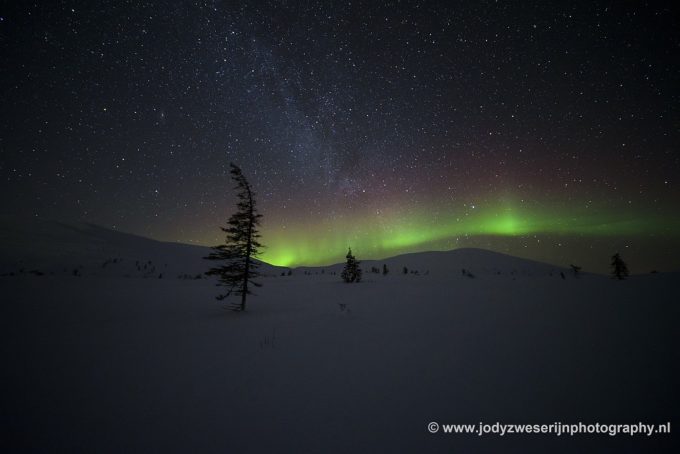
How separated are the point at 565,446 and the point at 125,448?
5648 mm

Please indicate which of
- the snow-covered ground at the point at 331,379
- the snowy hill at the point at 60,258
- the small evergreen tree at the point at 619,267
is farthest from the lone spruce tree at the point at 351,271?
the small evergreen tree at the point at 619,267

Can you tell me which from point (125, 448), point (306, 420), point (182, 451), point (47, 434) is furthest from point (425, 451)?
point (47, 434)

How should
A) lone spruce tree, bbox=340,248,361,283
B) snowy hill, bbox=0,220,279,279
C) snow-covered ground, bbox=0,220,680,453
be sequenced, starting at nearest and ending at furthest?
snow-covered ground, bbox=0,220,680,453, lone spruce tree, bbox=340,248,361,283, snowy hill, bbox=0,220,279,279

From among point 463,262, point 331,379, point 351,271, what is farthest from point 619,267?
point 463,262

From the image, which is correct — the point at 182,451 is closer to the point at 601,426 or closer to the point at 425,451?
the point at 425,451

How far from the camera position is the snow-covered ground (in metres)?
3.17

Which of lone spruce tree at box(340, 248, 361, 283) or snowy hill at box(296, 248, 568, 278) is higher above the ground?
snowy hill at box(296, 248, 568, 278)

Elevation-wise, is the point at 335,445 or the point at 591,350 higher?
the point at 591,350

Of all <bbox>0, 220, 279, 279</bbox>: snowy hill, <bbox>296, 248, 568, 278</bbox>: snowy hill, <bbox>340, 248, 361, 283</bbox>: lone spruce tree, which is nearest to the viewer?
<bbox>340, 248, 361, 283</bbox>: lone spruce tree

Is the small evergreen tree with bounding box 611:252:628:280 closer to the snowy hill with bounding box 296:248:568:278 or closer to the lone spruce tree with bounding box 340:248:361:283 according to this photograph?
the lone spruce tree with bounding box 340:248:361:283

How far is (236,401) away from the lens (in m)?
3.81

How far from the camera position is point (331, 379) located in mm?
4414

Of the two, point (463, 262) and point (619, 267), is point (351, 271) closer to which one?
point (619, 267)

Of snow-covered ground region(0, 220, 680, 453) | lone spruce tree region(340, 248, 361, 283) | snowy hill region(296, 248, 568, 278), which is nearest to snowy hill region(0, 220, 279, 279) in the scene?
lone spruce tree region(340, 248, 361, 283)
